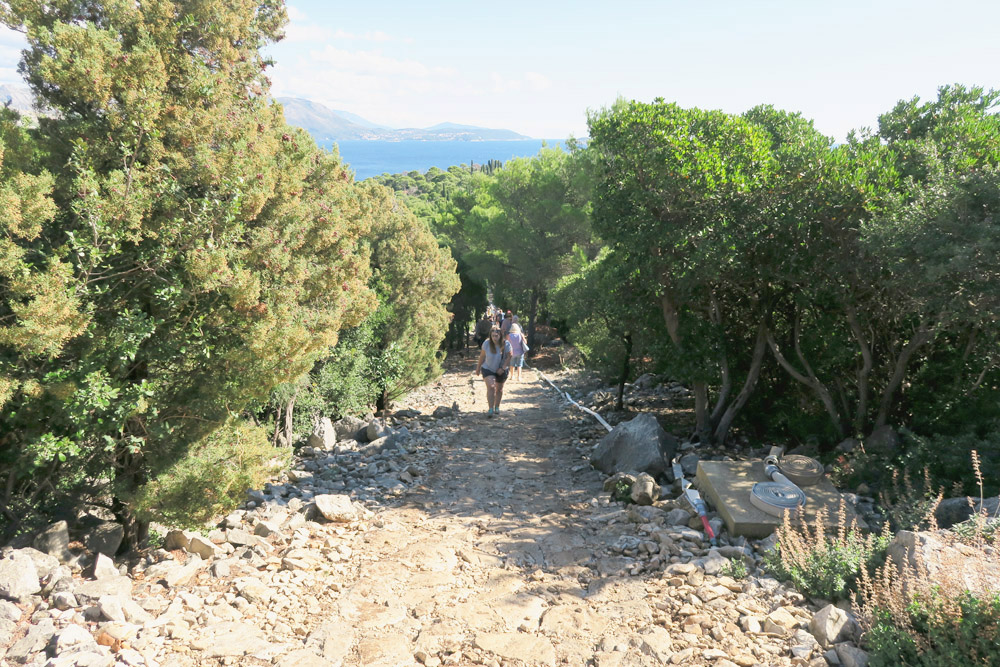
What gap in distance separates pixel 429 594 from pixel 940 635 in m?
3.36

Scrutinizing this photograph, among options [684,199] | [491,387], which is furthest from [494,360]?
[684,199]

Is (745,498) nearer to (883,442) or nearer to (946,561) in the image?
(946,561)

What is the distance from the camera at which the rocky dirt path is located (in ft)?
12.2

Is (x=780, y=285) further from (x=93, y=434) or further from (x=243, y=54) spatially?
(x=93, y=434)

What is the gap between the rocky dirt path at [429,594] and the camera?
3.72m

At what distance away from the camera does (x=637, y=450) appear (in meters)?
7.98

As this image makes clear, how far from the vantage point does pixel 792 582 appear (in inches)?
174

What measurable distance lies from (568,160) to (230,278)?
888 inches

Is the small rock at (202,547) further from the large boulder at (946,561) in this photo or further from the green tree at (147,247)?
the large boulder at (946,561)

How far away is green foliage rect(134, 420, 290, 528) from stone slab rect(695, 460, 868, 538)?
4.28 metres

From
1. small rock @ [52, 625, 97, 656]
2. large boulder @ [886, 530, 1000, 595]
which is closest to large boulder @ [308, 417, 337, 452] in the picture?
small rock @ [52, 625, 97, 656]

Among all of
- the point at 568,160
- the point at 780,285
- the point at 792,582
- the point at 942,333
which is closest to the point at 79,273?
the point at 792,582

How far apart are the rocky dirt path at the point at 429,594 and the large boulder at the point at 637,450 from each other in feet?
3.05

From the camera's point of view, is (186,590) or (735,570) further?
(735,570)
